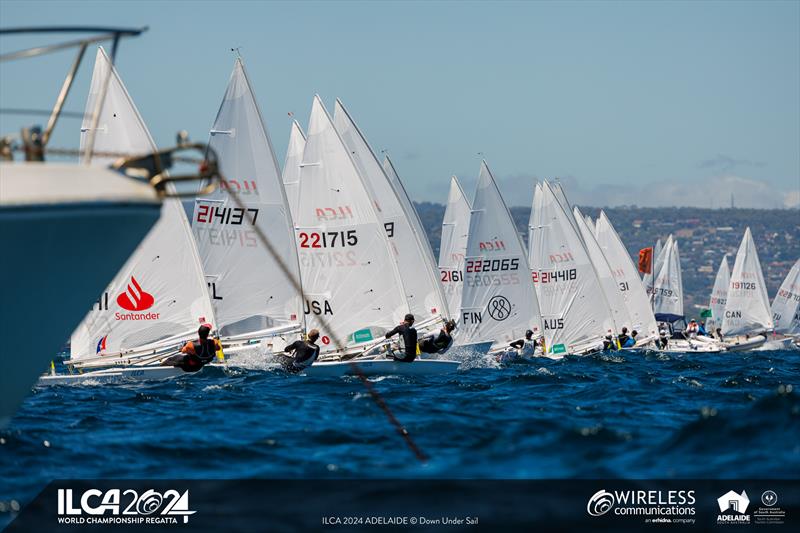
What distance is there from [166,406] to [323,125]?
48.2 feet

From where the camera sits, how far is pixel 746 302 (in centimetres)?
6744

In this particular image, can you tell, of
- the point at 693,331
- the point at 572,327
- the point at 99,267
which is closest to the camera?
the point at 99,267

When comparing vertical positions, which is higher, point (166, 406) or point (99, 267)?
point (99, 267)

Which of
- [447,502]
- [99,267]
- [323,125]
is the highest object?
[323,125]

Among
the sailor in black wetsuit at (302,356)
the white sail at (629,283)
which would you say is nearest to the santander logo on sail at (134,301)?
the sailor in black wetsuit at (302,356)

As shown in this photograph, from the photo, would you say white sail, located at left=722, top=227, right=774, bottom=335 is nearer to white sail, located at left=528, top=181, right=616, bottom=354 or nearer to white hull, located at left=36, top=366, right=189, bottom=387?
white sail, located at left=528, top=181, right=616, bottom=354

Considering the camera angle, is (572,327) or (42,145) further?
(572,327)

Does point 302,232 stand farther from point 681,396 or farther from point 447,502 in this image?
point 447,502

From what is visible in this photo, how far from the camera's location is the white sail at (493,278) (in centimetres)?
3984

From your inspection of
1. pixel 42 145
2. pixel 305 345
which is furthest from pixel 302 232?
pixel 42 145

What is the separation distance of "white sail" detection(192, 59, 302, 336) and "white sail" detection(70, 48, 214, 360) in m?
1.71

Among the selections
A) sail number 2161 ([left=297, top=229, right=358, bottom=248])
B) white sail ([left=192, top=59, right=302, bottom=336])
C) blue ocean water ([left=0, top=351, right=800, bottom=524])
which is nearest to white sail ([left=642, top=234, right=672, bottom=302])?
sail number 2161 ([left=297, top=229, right=358, bottom=248])

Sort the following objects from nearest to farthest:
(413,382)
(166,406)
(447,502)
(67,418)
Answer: (447,502)
(67,418)
(166,406)
(413,382)

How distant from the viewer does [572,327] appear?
46.0 m
